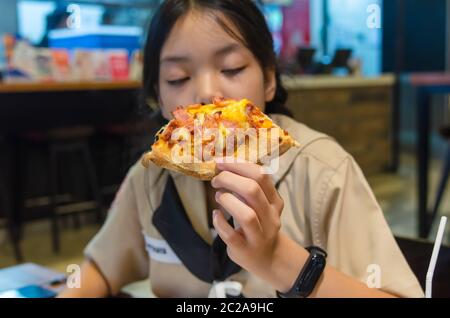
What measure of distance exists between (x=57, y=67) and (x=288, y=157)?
97.1 inches

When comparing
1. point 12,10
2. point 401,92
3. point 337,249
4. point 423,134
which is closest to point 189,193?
point 337,249

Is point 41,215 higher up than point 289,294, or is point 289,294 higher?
point 289,294

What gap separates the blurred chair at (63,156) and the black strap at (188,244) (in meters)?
2.08

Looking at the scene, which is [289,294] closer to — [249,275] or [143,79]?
[249,275]

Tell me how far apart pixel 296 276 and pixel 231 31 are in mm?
319

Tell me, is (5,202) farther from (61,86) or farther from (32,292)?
(32,292)

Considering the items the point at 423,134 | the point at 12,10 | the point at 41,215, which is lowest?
the point at 41,215

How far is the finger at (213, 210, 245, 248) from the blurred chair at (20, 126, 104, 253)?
2.35m

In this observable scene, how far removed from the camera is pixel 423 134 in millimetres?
2621

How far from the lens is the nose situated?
65 centimetres

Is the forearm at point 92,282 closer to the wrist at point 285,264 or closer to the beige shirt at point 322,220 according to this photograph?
the beige shirt at point 322,220

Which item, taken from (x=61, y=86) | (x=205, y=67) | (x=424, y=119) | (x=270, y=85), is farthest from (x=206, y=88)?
(x=61, y=86)

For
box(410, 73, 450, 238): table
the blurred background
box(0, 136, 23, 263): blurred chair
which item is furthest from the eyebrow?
box(0, 136, 23, 263): blurred chair
